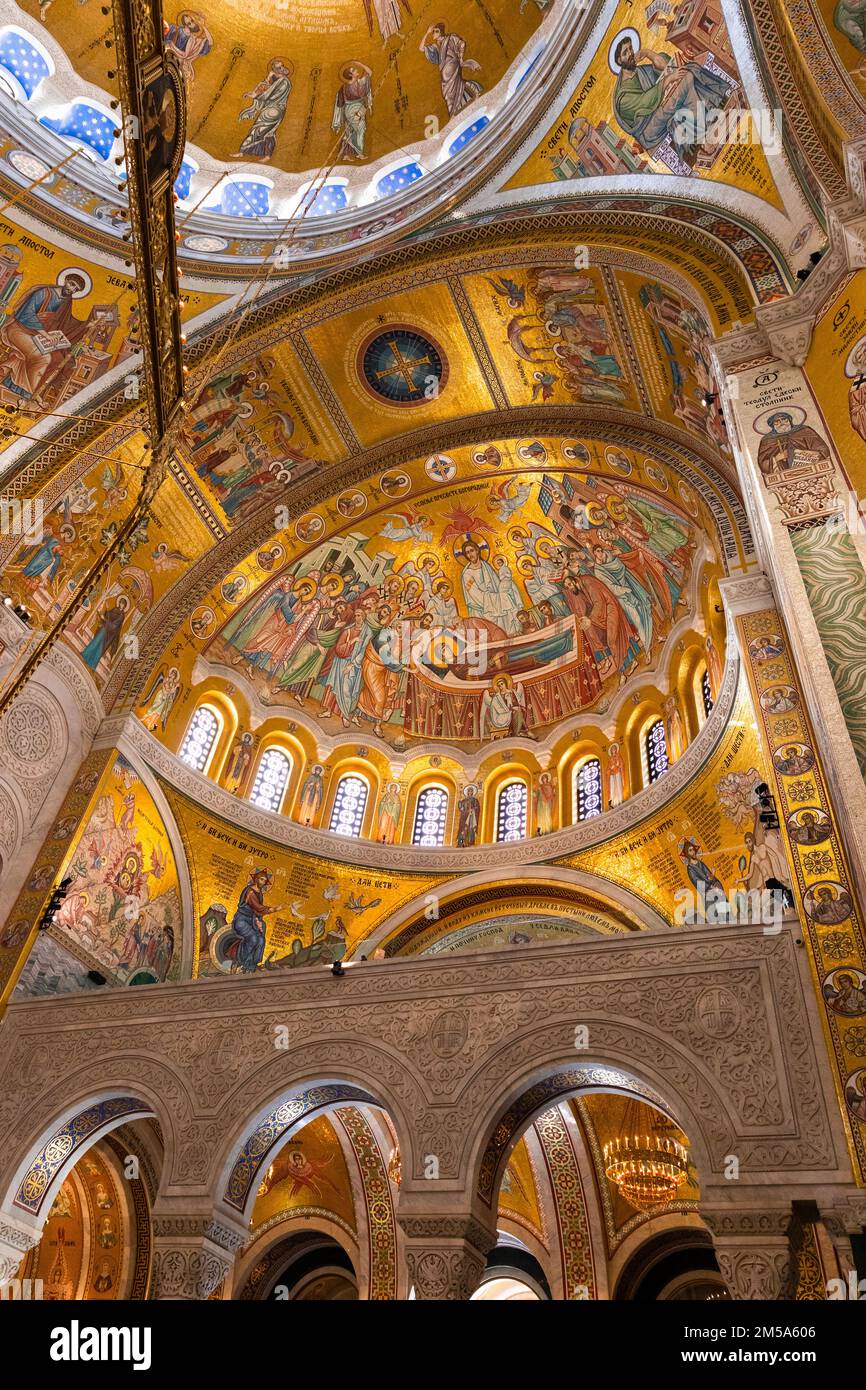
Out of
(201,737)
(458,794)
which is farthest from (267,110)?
(458,794)

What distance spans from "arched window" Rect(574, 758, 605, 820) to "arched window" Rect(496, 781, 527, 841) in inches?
44.0

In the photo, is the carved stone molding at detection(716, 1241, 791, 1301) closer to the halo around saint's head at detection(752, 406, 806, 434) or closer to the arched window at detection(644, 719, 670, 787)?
the halo around saint's head at detection(752, 406, 806, 434)

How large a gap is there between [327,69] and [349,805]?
13.1 m

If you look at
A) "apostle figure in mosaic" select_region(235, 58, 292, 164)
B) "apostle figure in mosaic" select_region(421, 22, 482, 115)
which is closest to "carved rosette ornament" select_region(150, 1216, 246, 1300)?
"apostle figure in mosaic" select_region(235, 58, 292, 164)

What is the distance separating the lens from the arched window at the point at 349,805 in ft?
59.6

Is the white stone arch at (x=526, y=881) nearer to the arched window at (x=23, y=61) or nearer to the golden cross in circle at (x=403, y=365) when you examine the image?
the golden cross in circle at (x=403, y=365)

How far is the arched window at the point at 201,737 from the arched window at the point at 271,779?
1055 millimetres

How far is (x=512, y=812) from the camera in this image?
18.1 meters

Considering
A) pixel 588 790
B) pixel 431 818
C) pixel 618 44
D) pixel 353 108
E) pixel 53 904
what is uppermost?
pixel 353 108

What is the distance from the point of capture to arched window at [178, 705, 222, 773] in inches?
671

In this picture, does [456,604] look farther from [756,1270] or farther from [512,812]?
[756,1270]

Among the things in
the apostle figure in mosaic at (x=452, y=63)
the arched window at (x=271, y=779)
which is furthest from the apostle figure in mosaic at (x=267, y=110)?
the arched window at (x=271, y=779)

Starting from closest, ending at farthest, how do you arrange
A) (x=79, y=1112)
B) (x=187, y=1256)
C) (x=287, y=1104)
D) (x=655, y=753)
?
(x=187, y=1256)
(x=287, y=1104)
(x=79, y=1112)
(x=655, y=753)

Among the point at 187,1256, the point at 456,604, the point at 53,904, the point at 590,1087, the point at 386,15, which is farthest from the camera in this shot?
the point at 456,604
